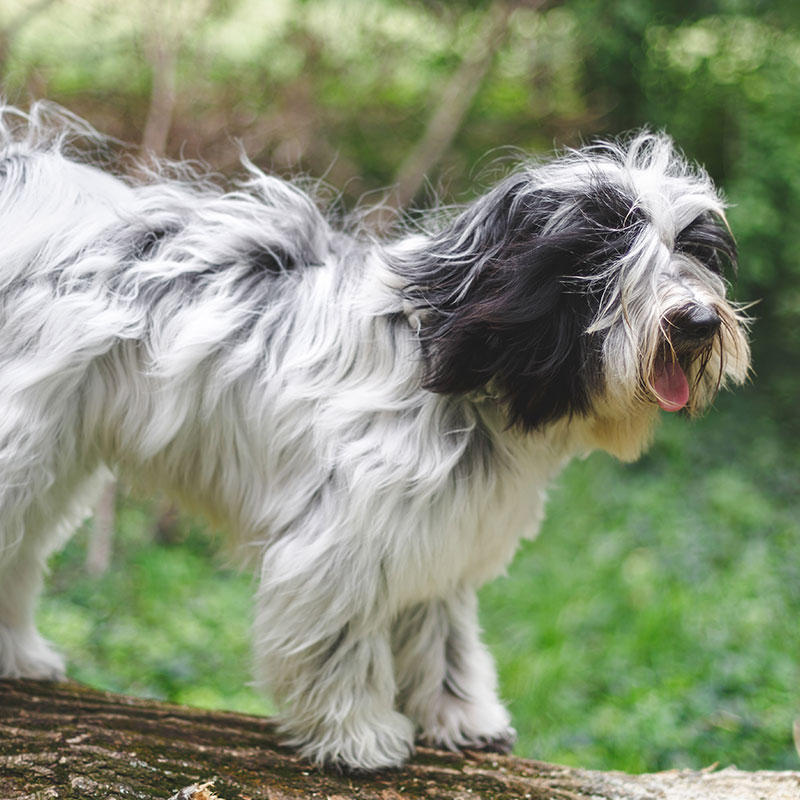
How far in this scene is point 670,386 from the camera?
2.20m

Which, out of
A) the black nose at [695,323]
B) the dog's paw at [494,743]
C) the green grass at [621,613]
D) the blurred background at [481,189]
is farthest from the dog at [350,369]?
the blurred background at [481,189]

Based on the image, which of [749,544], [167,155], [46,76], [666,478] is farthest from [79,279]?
[666,478]

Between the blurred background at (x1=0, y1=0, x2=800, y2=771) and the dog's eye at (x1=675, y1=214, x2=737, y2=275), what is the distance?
6.92 feet

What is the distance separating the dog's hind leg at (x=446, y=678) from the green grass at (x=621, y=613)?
0.70 metres

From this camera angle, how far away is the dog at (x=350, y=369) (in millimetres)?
2178

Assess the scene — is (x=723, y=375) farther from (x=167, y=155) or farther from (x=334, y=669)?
(x=167, y=155)

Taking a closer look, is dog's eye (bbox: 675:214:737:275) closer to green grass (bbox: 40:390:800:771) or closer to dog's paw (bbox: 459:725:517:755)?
dog's paw (bbox: 459:725:517:755)

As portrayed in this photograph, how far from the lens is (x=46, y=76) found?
221 inches

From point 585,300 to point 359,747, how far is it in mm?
1355

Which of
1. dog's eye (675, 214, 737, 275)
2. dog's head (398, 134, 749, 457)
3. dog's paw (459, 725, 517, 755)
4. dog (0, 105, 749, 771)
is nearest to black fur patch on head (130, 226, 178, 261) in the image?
dog (0, 105, 749, 771)

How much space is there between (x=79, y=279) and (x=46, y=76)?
3812mm

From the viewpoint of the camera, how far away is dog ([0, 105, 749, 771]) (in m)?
2.18

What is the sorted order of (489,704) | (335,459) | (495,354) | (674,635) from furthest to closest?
1. (674,635)
2. (489,704)
3. (335,459)
4. (495,354)

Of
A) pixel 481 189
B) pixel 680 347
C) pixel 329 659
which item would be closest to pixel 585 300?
pixel 680 347
